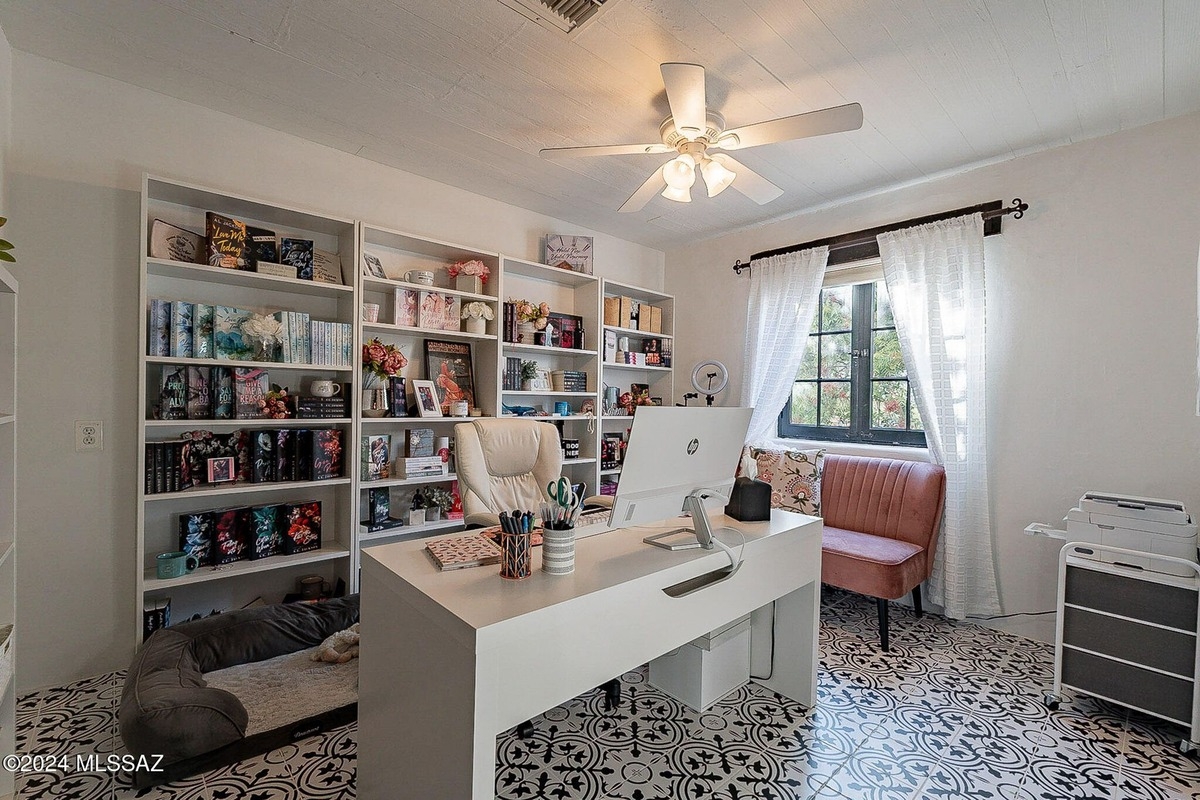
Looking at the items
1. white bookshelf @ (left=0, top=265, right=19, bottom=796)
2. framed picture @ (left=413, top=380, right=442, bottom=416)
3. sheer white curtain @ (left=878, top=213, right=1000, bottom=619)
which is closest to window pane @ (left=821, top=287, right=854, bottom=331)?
sheer white curtain @ (left=878, top=213, right=1000, bottom=619)

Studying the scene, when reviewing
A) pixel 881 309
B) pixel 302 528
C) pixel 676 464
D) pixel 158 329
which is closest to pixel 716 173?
pixel 676 464

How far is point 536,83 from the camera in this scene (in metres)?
2.17

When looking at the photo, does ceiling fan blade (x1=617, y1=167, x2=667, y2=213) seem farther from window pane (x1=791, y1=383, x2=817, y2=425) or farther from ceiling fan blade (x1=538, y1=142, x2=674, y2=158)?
window pane (x1=791, y1=383, x2=817, y2=425)

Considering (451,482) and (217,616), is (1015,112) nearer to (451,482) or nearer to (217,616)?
(451,482)

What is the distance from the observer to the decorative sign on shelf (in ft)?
12.1

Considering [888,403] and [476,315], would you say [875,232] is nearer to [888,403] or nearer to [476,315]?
[888,403]

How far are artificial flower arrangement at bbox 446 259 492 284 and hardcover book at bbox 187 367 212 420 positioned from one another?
1.38 m

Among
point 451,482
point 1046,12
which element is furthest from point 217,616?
point 1046,12

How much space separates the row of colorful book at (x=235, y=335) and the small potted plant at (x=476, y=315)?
2.23 ft

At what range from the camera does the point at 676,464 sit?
159cm

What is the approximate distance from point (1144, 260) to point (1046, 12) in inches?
55.5

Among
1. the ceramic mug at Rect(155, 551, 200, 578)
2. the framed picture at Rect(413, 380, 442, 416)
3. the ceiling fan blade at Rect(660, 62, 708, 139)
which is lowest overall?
the ceramic mug at Rect(155, 551, 200, 578)

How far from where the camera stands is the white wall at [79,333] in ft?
6.86

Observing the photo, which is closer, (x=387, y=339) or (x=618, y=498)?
(x=618, y=498)
